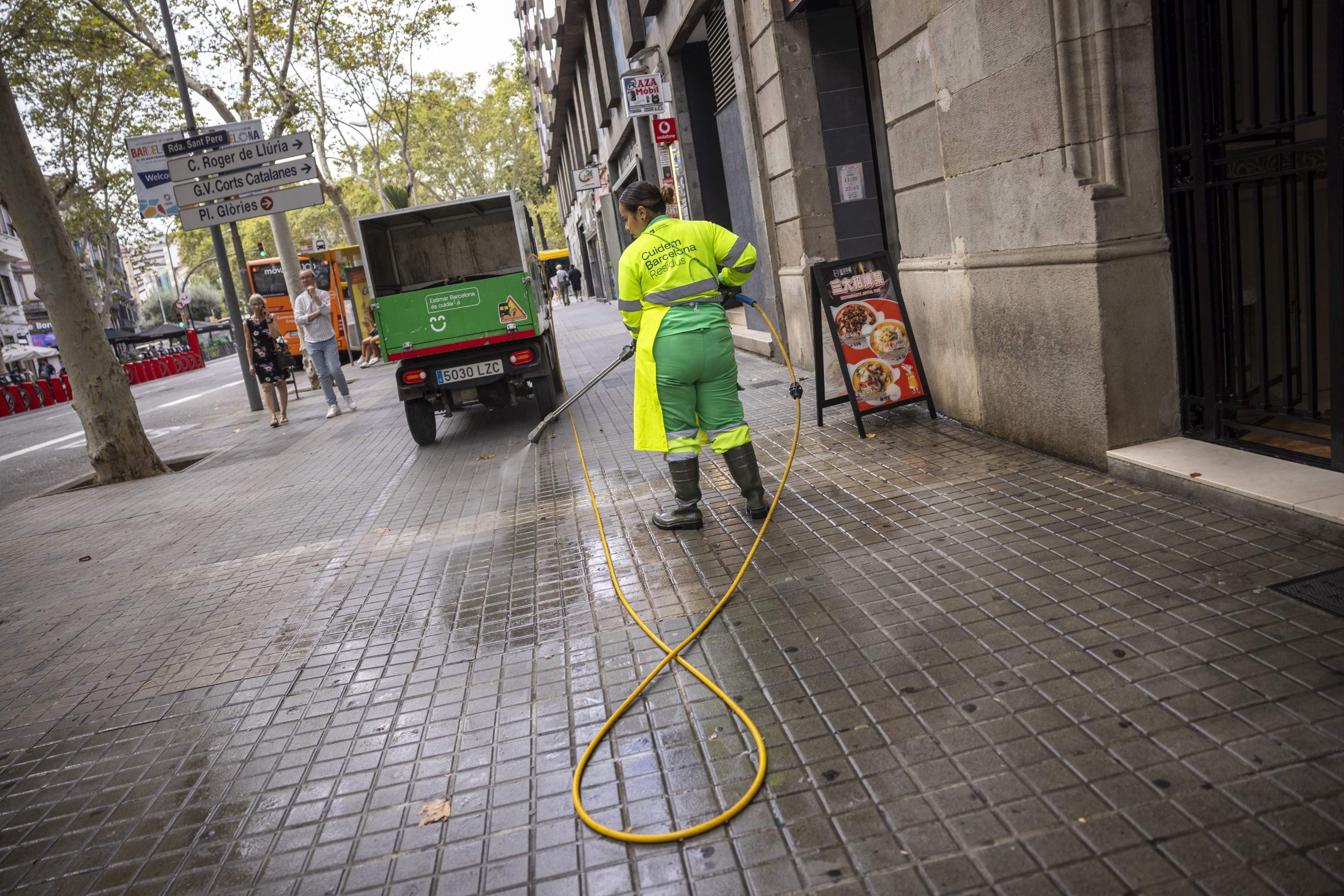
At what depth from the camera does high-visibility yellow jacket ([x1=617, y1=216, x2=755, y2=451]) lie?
507 centimetres

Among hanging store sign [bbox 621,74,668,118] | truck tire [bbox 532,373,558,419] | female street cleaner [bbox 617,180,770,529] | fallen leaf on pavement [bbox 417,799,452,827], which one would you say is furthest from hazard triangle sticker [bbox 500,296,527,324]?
fallen leaf on pavement [bbox 417,799,452,827]

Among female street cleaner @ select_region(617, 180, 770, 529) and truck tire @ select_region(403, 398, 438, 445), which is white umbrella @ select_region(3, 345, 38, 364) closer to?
truck tire @ select_region(403, 398, 438, 445)

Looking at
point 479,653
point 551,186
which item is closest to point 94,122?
point 479,653

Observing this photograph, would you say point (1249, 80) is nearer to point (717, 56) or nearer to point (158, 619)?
point (158, 619)

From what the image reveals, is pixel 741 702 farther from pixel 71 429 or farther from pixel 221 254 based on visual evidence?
pixel 71 429

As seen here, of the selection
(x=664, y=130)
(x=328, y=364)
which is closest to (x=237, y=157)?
(x=328, y=364)

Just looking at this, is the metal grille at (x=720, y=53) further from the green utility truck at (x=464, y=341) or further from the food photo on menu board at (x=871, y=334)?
the food photo on menu board at (x=871, y=334)

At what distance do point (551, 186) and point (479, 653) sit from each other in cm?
6705

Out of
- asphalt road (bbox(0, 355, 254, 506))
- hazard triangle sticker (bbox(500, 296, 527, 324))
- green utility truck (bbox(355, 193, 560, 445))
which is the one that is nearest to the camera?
green utility truck (bbox(355, 193, 560, 445))

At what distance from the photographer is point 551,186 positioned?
67.7 metres

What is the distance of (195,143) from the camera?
14125 millimetres

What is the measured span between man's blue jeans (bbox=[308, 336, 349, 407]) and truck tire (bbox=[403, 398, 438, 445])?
3.96 m

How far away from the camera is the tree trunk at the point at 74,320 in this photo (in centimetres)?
957

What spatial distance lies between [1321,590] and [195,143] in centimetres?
1522
